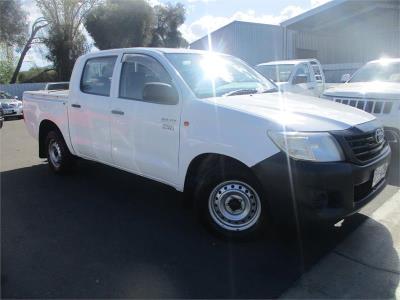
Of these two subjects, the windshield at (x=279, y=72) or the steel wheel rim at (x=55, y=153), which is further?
the windshield at (x=279, y=72)

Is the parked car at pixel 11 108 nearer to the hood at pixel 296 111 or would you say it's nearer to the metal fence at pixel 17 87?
the metal fence at pixel 17 87

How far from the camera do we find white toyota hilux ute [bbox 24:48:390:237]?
11.1 feet

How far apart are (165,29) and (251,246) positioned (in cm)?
3996

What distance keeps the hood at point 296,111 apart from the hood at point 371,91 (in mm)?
2337

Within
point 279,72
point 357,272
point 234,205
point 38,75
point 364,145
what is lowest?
point 357,272

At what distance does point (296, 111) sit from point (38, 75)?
38823mm

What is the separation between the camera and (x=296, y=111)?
12.7ft

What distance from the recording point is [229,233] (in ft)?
12.9

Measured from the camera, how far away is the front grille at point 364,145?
3.55m

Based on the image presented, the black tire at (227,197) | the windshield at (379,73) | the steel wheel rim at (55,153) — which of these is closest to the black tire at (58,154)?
the steel wheel rim at (55,153)

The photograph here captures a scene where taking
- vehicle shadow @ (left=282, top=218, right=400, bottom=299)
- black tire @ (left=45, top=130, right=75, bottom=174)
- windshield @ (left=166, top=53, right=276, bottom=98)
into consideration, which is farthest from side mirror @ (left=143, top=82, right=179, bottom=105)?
black tire @ (left=45, top=130, right=75, bottom=174)

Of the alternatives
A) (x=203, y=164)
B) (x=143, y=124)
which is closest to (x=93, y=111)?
(x=143, y=124)

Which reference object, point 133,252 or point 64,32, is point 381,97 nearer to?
point 133,252

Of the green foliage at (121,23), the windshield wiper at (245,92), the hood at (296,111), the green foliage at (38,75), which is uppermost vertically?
the green foliage at (121,23)
